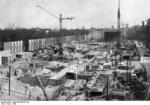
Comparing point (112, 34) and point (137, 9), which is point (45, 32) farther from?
point (137, 9)

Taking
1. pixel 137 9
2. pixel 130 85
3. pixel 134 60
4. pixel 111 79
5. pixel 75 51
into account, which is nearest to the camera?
pixel 137 9

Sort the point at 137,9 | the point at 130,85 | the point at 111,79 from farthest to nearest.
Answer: the point at 111,79, the point at 130,85, the point at 137,9

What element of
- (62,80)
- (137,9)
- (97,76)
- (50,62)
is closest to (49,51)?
(50,62)

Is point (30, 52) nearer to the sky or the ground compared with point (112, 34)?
nearer to the ground

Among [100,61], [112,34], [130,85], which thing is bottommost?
[130,85]

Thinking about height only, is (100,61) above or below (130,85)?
above

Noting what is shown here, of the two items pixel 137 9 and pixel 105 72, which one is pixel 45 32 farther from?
pixel 137 9

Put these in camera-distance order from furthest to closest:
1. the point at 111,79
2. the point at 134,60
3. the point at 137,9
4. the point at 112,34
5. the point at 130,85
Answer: the point at 134,60, the point at 112,34, the point at 111,79, the point at 130,85, the point at 137,9

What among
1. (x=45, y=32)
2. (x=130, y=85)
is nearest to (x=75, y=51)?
(x=45, y=32)

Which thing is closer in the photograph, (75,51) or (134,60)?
(134,60)
